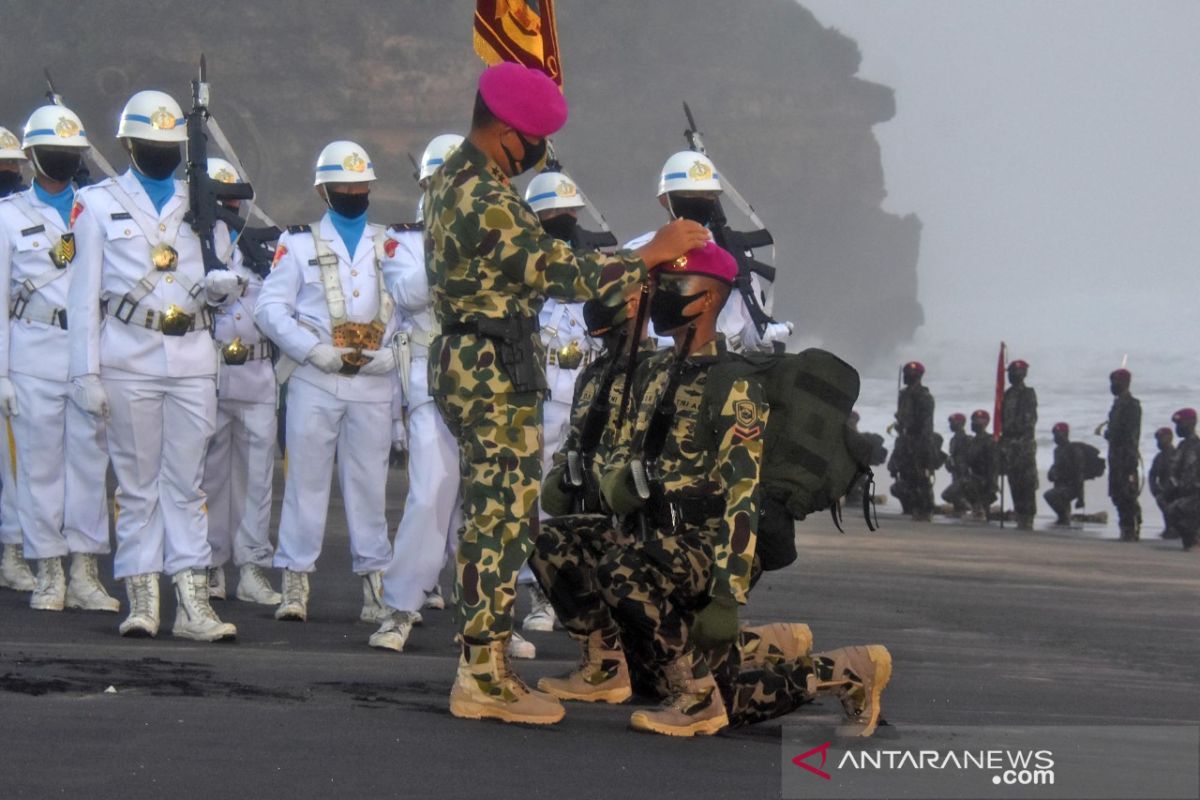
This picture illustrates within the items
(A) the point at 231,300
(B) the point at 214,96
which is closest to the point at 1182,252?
(B) the point at 214,96

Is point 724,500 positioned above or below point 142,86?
below

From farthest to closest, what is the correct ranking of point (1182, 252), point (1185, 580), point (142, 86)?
point (1182, 252), point (142, 86), point (1185, 580)

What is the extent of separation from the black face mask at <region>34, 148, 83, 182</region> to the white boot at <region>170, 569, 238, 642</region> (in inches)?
121

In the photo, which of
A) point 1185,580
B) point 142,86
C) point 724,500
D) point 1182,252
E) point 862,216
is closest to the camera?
point 724,500

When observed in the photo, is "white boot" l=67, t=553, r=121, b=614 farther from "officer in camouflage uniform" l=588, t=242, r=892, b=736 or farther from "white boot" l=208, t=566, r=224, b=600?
"officer in camouflage uniform" l=588, t=242, r=892, b=736

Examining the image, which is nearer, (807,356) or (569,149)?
(807,356)

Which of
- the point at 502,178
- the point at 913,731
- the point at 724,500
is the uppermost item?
the point at 502,178

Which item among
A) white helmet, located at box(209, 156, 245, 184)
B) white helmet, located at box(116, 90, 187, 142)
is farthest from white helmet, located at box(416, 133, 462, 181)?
white helmet, located at box(209, 156, 245, 184)

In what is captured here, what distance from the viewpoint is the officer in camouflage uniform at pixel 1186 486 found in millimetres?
20416

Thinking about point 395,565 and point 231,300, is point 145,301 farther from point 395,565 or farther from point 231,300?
point 395,565

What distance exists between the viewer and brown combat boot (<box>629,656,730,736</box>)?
6.33 m

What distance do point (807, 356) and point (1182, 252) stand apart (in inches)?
2895

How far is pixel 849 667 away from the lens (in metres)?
6.57

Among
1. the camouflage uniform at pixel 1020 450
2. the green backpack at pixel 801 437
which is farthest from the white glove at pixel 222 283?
the camouflage uniform at pixel 1020 450
